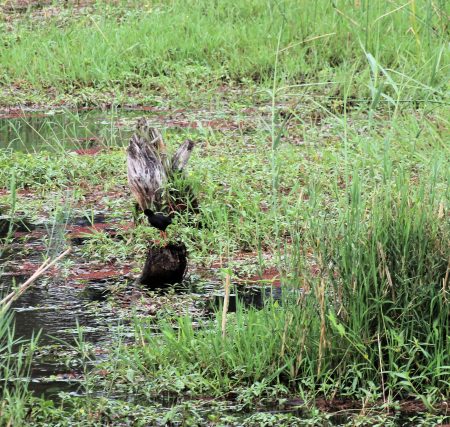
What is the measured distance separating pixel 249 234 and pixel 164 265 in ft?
2.45

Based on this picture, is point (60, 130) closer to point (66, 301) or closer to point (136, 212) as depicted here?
point (136, 212)

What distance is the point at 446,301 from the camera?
385 centimetres

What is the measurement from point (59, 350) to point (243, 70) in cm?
524

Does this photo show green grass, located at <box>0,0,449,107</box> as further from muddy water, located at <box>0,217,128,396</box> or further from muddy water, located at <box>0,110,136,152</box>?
muddy water, located at <box>0,217,128,396</box>

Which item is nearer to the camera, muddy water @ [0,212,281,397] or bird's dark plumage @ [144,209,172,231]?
muddy water @ [0,212,281,397]

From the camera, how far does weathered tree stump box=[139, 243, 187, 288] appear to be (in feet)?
17.2

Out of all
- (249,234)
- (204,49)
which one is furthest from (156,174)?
(204,49)

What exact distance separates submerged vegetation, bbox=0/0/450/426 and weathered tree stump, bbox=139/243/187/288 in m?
0.10

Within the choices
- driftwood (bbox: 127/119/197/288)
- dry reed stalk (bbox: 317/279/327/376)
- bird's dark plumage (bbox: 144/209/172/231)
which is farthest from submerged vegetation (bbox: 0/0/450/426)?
bird's dark plumage (bbox: 144/209/172/231)

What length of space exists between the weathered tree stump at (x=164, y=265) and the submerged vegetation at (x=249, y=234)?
10cm

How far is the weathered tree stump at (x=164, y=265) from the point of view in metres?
5.25

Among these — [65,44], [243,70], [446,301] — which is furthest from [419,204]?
[65,44]

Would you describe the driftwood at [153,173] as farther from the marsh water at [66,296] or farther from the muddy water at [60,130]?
the muddy water at [60,130]

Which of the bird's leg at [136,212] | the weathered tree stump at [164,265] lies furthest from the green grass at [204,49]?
the weathered tree stump at [164,265]
